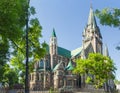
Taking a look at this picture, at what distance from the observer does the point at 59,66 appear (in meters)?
71.5

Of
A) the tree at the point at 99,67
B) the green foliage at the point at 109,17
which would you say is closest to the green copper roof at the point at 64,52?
the tree at the point at 99,67

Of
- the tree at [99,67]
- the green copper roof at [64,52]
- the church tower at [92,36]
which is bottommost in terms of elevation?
the tree at [99,67]

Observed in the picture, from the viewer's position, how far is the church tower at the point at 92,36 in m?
87.6

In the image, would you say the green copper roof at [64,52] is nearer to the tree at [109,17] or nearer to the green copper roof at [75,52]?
the green copper roof at [75,52]

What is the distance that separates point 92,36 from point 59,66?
2195 centimetres

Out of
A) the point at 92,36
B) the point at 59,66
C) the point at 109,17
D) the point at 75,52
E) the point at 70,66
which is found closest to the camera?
the point at 109,17

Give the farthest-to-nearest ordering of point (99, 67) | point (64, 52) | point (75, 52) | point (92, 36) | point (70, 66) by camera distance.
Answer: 1. point (92, 36)
2. point (75, 52)
3. point (64, 52)
4. point (70, 66)
5. point (99, 67)

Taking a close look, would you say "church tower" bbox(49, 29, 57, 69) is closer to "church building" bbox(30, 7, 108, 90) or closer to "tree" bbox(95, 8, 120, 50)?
"church building" bbox(30, 7, 108, 90)

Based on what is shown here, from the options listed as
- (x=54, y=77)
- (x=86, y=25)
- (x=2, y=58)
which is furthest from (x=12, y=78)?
(x=86, y=25)

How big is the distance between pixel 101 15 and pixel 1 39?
333 inches

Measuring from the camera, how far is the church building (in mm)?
71438

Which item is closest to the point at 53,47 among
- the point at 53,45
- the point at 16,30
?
the point at 53,45

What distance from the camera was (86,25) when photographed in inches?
3634

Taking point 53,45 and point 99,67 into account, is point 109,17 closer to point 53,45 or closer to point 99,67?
point 99,67
